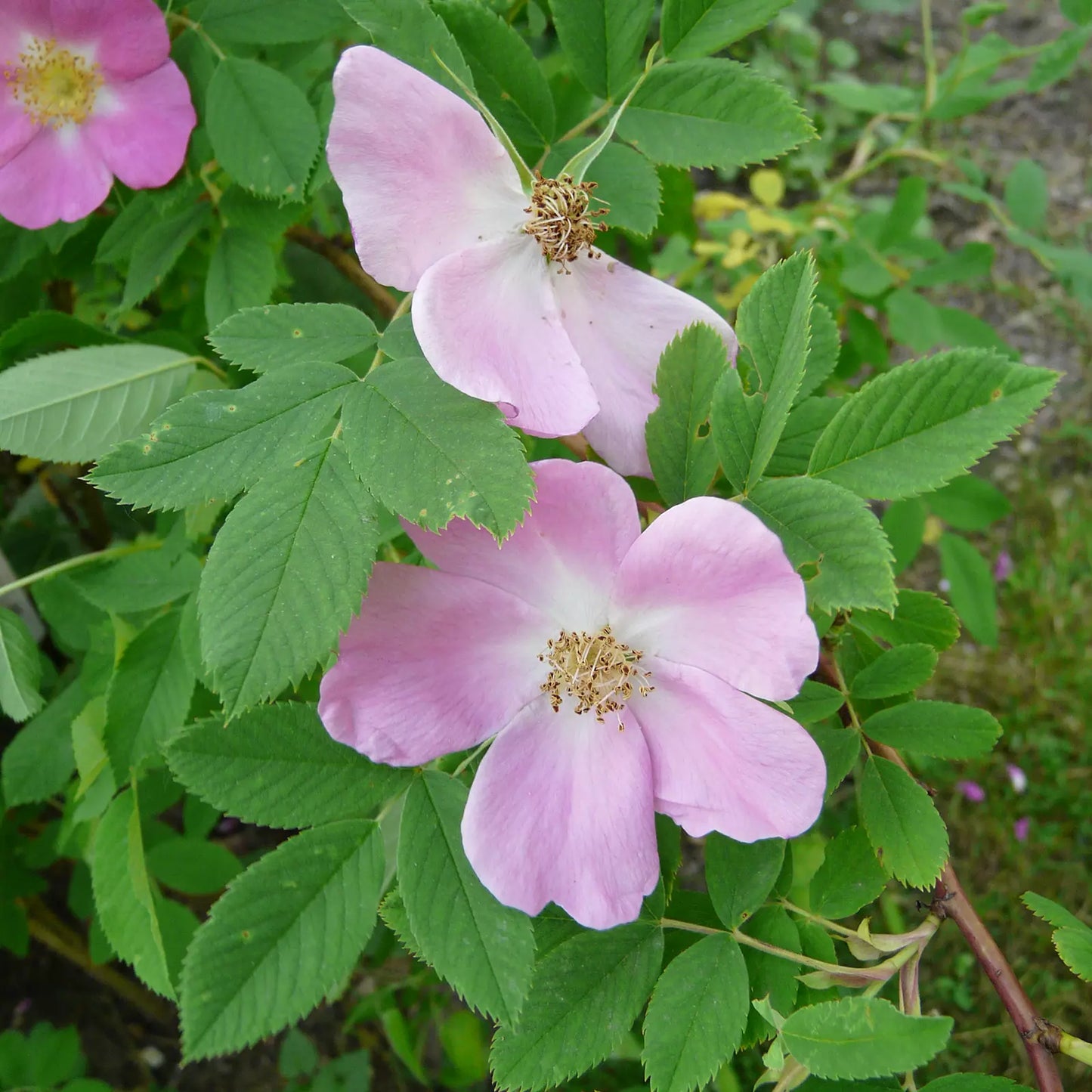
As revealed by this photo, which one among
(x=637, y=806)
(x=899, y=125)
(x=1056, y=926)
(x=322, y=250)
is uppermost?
(x=322, y=250)

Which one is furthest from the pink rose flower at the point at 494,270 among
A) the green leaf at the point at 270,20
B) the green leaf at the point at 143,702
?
the green leaf at the point at 143,702

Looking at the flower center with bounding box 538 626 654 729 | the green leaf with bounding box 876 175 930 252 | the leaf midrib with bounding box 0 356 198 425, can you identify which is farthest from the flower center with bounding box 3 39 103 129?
the green leaf with bounding box 876 175 930 252

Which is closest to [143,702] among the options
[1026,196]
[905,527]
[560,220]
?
[560,220]

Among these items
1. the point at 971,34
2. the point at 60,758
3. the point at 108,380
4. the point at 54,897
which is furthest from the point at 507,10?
the point at 971,34

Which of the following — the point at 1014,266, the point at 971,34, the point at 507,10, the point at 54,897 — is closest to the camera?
the point at 507,10

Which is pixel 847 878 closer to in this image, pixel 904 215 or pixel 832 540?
pixel 832 540

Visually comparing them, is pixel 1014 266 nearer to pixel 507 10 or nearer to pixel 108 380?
pixel 507 10
